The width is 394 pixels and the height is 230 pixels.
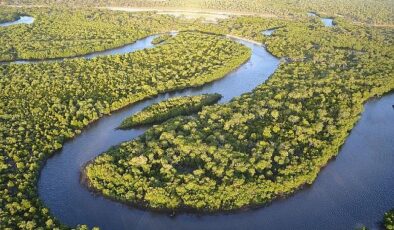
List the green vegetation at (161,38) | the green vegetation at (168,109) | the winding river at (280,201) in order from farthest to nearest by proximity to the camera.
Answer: the green vegetation at (161,38) < the green vegetation at (168,109) < the winding river at (280,201)

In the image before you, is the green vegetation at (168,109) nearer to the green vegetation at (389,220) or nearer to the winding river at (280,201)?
the winding river at (280,201)

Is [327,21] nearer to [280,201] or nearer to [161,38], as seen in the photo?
[161,38]

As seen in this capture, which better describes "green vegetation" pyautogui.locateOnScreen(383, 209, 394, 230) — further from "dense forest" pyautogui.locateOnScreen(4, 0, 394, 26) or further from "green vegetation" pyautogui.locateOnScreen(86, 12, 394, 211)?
"dense forest" pyautogui.locateOnScreen(4, 0, 394, 26)

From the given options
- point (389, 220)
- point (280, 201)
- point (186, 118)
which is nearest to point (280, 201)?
point (280, 201)

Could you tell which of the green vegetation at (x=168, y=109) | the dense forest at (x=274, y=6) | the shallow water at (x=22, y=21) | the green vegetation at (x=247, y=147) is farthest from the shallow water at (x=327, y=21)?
the shallow water at (x=22, y=21)

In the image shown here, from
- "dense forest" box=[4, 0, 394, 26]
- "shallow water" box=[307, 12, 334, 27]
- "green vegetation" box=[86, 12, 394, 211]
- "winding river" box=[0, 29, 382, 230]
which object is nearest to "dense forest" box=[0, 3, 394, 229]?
"green vegetation" box=[86, 12, 394, 211]
